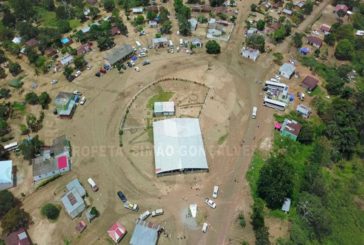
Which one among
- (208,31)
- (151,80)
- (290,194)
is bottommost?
(290,194)

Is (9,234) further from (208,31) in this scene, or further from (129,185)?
(208,31)

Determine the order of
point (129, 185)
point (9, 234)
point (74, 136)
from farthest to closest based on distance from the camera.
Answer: point (74, 136) < point (129, 185) < point (9, 234)

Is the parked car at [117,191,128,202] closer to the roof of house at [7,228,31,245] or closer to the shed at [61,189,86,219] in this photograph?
the shed at [61,189,86,219]

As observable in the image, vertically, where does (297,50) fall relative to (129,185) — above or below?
above

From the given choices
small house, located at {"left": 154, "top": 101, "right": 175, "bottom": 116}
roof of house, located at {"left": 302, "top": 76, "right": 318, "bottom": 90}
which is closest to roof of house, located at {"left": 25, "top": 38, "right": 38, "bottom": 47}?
small house, located at {"left": 154, "top": 101, "right": 175, "bottom": 116}

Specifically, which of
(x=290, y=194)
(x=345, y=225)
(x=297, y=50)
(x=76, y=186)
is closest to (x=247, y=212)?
(x=290, y=194)

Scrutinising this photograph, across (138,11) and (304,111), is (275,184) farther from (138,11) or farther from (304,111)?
(138,11)

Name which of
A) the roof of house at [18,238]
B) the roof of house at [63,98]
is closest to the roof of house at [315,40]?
the roof of house at [63,98]
